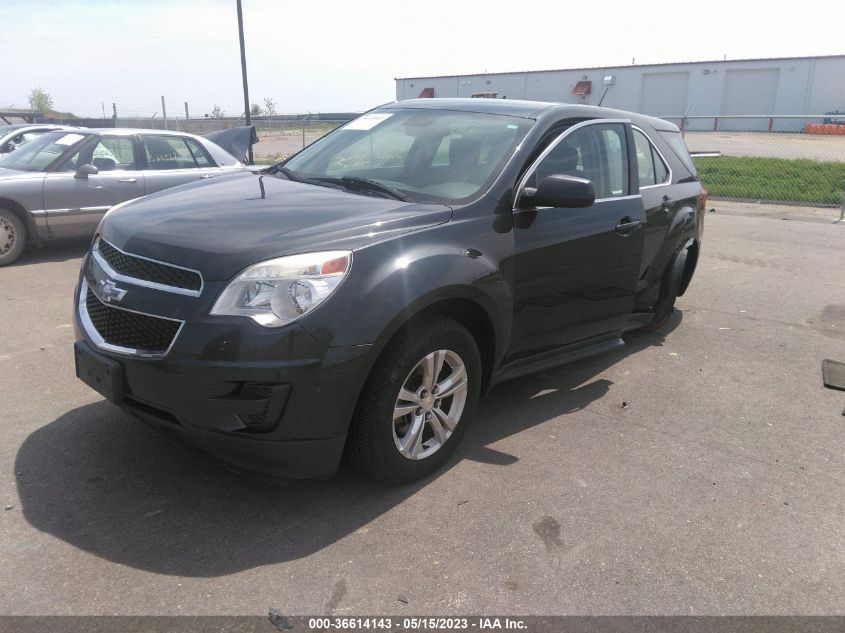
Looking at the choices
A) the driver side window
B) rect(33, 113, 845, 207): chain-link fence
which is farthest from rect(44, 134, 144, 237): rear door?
the driver side window

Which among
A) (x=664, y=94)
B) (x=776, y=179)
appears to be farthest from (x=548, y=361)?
(x=664, y=94)

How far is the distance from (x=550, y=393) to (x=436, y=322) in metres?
1.68

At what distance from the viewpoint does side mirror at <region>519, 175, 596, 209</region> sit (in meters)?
3.57

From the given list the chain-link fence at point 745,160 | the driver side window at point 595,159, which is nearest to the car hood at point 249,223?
the driver side window at point 595,159

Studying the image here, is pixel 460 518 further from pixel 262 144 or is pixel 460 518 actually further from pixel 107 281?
pixel 262 144

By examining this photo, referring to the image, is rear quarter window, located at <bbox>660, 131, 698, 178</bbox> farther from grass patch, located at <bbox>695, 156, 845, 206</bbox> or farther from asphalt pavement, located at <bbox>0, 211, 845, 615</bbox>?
grass patch, located at <bbox>695, 156, 845, 206</bbox>

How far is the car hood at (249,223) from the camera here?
113 inches

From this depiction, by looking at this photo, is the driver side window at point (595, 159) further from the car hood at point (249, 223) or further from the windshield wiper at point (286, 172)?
the windshield wiper at point (286, 172)

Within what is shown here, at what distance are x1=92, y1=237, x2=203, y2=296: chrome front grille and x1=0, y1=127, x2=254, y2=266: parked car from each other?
5508mm

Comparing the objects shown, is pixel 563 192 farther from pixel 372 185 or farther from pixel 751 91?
pixel 751 91

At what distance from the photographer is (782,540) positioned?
10.2ft

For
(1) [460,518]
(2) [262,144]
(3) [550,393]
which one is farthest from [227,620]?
(2) [262,144]

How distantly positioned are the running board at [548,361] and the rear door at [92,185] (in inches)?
245

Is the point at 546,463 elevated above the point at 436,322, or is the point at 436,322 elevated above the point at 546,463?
the point at 436,322
